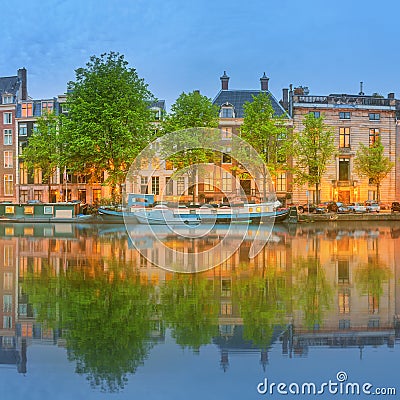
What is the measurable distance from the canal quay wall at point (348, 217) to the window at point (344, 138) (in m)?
12.7

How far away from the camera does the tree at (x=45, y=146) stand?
43281 mm

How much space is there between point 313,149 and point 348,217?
7383 millimetres

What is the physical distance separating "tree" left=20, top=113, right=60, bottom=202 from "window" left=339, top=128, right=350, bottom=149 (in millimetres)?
26702

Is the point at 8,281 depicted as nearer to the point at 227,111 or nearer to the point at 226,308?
the point at 226,308

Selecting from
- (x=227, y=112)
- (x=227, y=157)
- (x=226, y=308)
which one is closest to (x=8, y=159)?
(x=227, y=157)

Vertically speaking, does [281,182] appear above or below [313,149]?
below

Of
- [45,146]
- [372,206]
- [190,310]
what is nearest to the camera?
[190,310]

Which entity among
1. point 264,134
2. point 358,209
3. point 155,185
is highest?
point 264,134

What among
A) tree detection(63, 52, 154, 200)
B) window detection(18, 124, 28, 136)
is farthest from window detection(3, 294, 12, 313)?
window detection(18, 124, 28, 136)

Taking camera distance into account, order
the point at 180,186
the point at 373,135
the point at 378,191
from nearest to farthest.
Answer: the point at 378,191, the point at 180,186, the point at 373,135

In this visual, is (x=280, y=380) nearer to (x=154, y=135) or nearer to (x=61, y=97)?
(x=154, y=135)

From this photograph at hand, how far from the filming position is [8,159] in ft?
175

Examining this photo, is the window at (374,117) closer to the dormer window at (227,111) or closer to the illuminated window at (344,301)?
the dormer window at (227,111)

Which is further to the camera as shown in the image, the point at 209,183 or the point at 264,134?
the point at 209,183
